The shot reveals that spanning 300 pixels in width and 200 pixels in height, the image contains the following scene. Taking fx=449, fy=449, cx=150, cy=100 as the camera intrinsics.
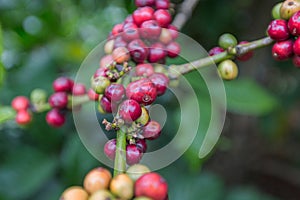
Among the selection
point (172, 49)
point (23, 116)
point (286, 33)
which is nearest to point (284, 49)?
point (286, 33)

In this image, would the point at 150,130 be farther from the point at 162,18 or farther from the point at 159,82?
the point at 162,18

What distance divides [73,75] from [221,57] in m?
0.94

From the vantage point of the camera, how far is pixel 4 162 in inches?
62.1

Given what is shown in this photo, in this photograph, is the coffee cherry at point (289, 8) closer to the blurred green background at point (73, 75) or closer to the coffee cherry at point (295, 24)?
the coffee cherry at point (295, 24)

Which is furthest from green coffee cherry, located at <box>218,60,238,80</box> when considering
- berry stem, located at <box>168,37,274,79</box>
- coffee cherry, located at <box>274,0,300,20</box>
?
coffee cherry, located at <box>274,0,300,20</box>

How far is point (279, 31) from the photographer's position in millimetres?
703

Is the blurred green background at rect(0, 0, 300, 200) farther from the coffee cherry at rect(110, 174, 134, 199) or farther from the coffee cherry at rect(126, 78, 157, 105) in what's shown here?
the coffee cherry at rect(110, 174, 134, 199)

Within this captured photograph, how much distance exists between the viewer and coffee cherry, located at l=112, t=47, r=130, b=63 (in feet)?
2.37

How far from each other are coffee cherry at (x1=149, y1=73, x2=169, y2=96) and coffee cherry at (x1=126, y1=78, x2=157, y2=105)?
→ 8 centimetres

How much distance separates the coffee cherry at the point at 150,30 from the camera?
2.48 ft

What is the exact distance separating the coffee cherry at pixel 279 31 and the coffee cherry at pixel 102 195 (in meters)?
0.39

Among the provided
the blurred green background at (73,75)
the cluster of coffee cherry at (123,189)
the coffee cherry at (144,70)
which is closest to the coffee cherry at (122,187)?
the cluster of coffee cherry at (123,189)

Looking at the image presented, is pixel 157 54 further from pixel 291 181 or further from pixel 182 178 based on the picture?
pixel 291 181

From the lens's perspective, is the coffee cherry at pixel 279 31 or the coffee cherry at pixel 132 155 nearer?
the coffee cherry at pixel 132 155
